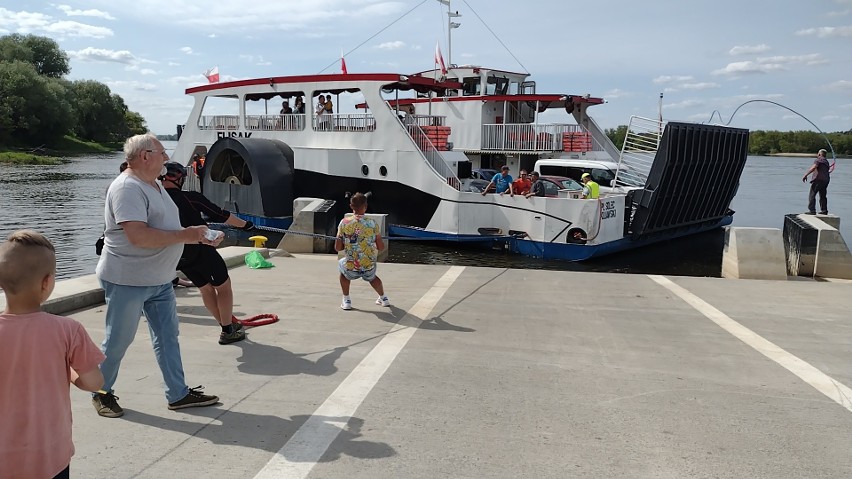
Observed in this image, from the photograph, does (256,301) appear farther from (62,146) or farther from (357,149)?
(62,146)

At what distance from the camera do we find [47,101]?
197 feet

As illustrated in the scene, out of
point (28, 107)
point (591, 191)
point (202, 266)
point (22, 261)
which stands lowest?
point (202, 266)

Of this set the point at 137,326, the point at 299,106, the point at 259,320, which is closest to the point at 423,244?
the point at 299,106

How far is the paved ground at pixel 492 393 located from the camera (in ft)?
10.8

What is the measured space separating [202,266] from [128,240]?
143 centimetres

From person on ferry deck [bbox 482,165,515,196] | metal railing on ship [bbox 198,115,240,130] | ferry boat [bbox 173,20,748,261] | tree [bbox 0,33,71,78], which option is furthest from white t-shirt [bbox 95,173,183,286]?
tree [bbox 0,33,71,78]

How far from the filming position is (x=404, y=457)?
131 inches

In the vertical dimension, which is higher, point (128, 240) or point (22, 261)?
point (22, 261)

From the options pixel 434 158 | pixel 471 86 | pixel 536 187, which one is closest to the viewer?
pixel 536 187

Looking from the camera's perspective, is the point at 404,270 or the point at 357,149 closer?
the point at 404,270

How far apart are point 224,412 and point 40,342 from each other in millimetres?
1725

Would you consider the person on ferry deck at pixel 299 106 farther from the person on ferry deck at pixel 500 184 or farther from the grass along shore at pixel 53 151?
the grass along shore at pixel 53 151

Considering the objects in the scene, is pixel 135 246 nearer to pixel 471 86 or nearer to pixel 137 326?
pixel 137 326

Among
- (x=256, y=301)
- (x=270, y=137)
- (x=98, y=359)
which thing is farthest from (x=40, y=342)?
(x=270, y=137)
